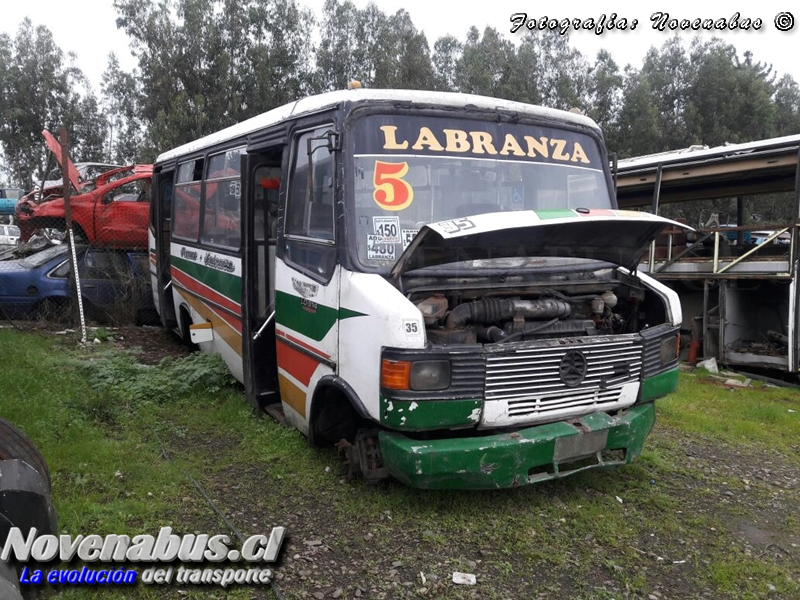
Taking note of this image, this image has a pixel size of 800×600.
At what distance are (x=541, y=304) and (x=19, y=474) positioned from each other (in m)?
3.02

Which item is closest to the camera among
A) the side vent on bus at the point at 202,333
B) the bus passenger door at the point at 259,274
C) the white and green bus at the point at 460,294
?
the white and green bus at the point at 460,294

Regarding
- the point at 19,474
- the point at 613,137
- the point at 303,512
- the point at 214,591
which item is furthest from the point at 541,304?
the point at 613,137

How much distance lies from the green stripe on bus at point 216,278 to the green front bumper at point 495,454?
8.31 feet

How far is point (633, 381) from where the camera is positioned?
4430mm

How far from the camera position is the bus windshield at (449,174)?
13.8 ft

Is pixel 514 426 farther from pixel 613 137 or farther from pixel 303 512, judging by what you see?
pixel 613 137

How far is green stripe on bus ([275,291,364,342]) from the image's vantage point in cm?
426

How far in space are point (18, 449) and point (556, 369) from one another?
2922mm

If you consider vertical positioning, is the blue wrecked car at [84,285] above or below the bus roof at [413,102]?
below

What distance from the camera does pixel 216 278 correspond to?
21.6 ft

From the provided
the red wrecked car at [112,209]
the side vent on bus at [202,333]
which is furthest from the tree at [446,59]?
the side vent on bus at [202,333]

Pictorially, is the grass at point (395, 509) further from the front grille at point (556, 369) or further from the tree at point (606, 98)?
the tree at point (606, 98)

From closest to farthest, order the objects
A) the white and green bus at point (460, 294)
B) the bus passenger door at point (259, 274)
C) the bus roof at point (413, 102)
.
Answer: the white and green bus at point (460, 294) → the bus roof at point (413, 102) → the bus passenger door at point (259, 274)

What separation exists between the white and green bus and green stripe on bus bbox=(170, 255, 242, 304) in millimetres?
904
